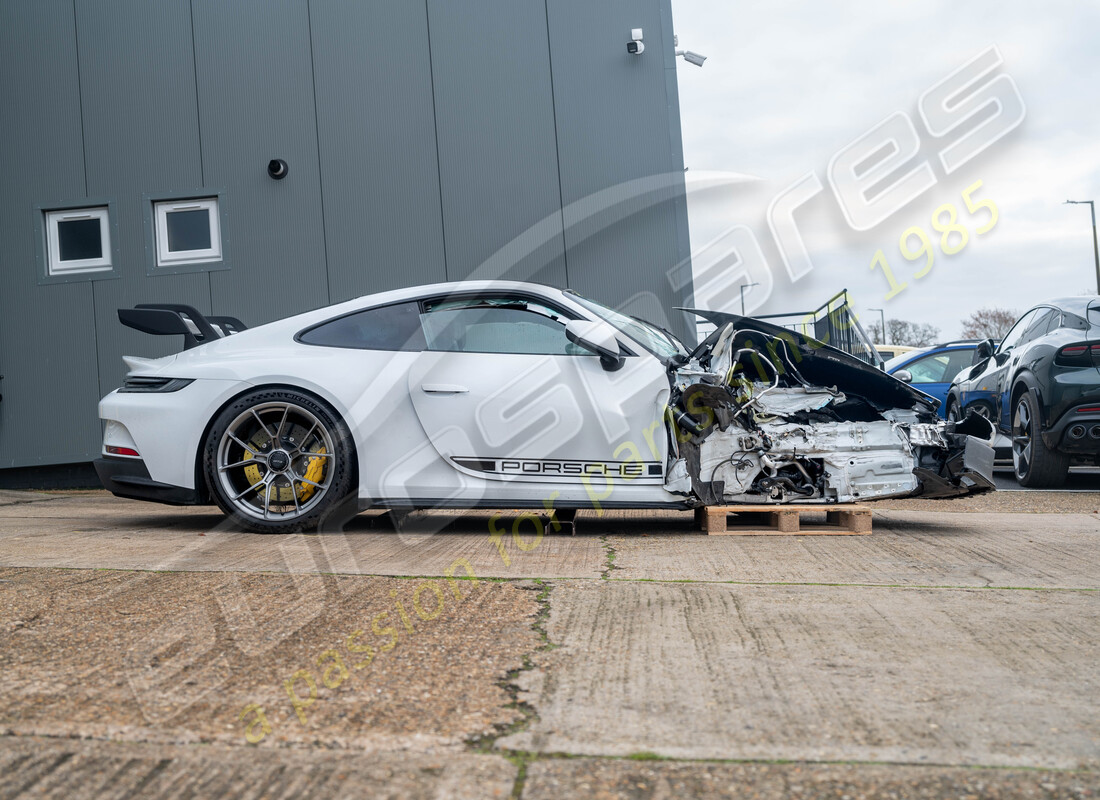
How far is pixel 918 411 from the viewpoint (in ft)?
15.4

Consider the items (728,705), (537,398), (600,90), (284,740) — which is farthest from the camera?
(600,90)

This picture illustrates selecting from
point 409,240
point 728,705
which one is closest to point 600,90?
point 409,240

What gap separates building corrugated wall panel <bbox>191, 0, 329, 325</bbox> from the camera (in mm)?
8719

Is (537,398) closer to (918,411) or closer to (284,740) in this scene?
(918,411)

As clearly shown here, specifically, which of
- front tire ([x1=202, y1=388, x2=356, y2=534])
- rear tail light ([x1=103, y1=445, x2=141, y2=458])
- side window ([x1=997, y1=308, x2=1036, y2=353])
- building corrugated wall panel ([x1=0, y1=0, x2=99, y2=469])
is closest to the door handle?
front tire ([x1=202, y1=388, x2=356, y2=534])

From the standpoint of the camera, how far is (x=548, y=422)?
14.6ft

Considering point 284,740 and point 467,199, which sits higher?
point 467,199

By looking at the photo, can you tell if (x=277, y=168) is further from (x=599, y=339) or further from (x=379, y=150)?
(x=599, y=339)

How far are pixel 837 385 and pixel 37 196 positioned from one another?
799 cm

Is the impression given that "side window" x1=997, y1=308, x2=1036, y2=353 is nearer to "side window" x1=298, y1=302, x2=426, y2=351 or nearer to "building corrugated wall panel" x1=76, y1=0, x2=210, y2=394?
"side window" x1=298, y1=302, x2=426, y2=351

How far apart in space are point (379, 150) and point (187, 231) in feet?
6.84

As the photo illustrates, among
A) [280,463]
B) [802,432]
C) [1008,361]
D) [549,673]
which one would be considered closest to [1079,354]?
[1008,361]

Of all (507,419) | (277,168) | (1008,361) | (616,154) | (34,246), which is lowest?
(507,419)

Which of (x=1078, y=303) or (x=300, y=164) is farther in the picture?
(x=300, y=164)
